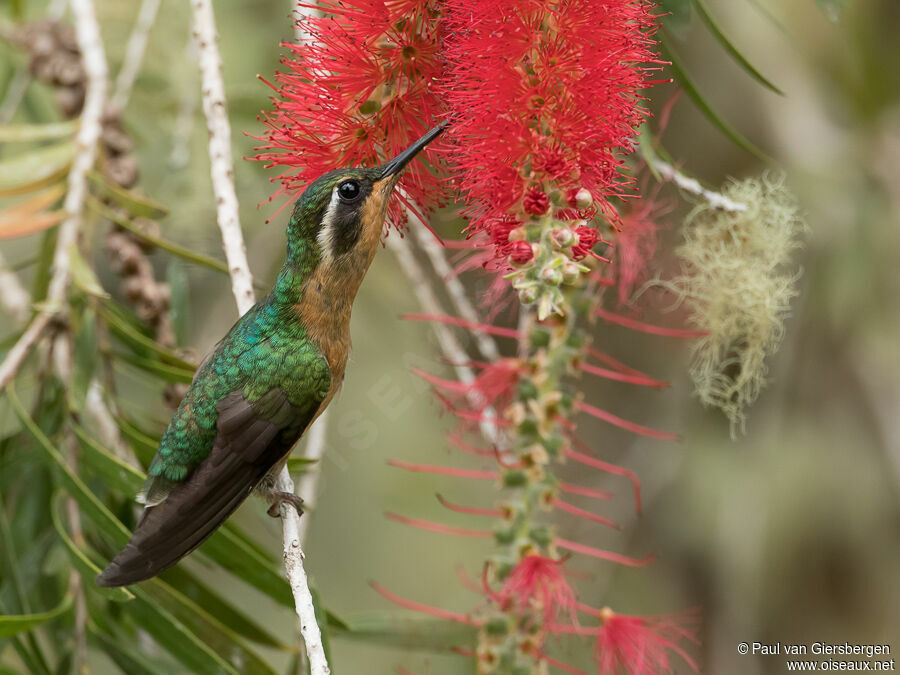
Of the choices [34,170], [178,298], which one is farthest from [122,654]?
[34,170]

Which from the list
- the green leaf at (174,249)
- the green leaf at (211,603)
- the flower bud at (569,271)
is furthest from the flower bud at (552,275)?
the green leaf at (211,603)

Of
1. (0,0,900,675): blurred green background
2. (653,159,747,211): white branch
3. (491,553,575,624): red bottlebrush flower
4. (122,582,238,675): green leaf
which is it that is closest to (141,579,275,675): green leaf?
(122,582,238,675): green leaf

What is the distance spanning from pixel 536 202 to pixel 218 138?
21.4 inches

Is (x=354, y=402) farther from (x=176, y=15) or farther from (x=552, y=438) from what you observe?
(x=552, y=438)

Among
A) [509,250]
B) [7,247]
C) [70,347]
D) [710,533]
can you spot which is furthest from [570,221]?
[7,247]

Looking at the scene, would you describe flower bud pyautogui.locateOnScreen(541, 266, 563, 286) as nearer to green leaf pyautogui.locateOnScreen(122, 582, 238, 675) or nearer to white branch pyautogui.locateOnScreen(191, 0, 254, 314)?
white branch pyautogui.locateOnScreen(191, 0, 254, 314)

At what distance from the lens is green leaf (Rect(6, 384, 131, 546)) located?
142 cm

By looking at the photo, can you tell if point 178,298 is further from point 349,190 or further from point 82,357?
point 349,190

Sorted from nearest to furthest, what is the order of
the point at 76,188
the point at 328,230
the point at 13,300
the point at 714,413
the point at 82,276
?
1. the point at 328,230
2. the point at 82,276
3. the point at 76,188
4. the point at 13,300
5. the point at 714,413

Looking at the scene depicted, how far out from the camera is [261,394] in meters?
1.41

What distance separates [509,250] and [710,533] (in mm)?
1600

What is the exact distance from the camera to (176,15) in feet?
8.48

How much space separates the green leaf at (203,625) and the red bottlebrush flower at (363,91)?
0.67 m

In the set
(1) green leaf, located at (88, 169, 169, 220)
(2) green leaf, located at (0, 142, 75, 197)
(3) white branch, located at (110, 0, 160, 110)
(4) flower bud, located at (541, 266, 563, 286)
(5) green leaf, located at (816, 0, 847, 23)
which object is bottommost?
(4) flower bud, located at (541, 266, 563, 286)
